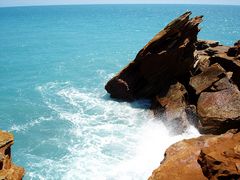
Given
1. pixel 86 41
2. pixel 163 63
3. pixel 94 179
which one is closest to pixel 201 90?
pixel 163 63

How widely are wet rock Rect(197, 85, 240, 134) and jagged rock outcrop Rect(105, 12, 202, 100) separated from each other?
5.65 metres

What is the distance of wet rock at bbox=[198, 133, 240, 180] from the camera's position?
12.7 m

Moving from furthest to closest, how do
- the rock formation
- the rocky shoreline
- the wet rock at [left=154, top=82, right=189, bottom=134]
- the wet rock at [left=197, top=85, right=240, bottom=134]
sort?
the wet rock at [left=154, top=82, right=189, bottom=134] < the rock formation < the wet rock at [left=197, top=85, right=240, bottom=134] < the rocky shoreline

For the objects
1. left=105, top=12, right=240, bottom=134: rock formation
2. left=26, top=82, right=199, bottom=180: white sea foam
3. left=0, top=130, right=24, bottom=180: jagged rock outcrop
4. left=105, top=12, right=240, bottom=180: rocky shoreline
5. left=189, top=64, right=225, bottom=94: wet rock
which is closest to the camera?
left=0, top=130, right=24, bottom=180: jagged rock outcrop

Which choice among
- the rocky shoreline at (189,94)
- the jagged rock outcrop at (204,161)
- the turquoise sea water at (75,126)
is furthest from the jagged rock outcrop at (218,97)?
the jagged rock outcrop at (204,161)

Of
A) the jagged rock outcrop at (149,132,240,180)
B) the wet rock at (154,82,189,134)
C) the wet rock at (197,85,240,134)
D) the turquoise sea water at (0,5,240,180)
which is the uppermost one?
the jagged rock outcrop at (149,132,240,180)

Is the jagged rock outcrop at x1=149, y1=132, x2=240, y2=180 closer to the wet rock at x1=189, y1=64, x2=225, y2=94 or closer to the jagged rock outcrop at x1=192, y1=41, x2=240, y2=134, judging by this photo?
the jagged rock outcrop at x1=192, y1=41, x2=240, y2=134

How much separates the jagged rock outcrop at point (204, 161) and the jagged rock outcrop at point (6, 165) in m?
6.32

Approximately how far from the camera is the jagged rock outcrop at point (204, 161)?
13086 millimetres

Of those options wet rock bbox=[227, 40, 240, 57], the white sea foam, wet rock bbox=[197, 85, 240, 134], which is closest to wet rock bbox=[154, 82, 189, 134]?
the white sea foam

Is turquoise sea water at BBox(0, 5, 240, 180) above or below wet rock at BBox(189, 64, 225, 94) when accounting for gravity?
below

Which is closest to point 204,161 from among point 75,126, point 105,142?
point 105,142

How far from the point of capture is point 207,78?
85.5ft

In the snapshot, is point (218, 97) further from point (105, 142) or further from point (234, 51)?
point (105, 142)
